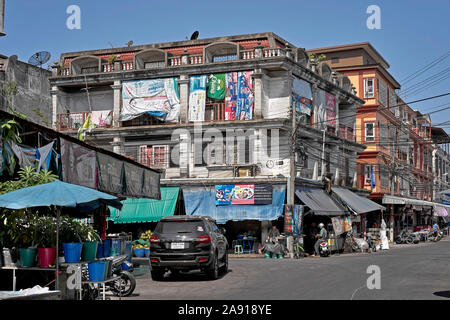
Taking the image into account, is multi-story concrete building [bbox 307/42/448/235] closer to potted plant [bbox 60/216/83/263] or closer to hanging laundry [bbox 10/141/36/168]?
hanging laundry [bbox 10/141/36/168]

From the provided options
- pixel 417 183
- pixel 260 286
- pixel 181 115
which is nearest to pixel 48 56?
pixel 181 115

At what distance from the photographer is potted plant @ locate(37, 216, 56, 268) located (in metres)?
10.4

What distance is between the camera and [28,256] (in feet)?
34.6

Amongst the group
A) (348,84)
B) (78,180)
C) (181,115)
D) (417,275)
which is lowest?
(417,275)

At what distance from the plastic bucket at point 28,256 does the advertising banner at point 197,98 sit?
23.3 meters

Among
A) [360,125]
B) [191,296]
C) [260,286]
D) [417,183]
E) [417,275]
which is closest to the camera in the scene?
[191,296]

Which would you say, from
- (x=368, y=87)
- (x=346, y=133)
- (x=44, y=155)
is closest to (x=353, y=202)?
(x=346, y=133)

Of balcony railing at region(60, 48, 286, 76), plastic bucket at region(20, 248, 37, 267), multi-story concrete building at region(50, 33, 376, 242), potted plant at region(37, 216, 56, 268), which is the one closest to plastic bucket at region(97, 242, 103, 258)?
potted plant at region(37, 216, 56, 268)

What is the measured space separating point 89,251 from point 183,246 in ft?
16.4

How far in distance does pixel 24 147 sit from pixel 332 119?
28.4 meters

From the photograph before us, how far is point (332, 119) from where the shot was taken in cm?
3869

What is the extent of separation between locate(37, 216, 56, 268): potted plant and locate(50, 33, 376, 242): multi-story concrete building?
19802 millimetres
